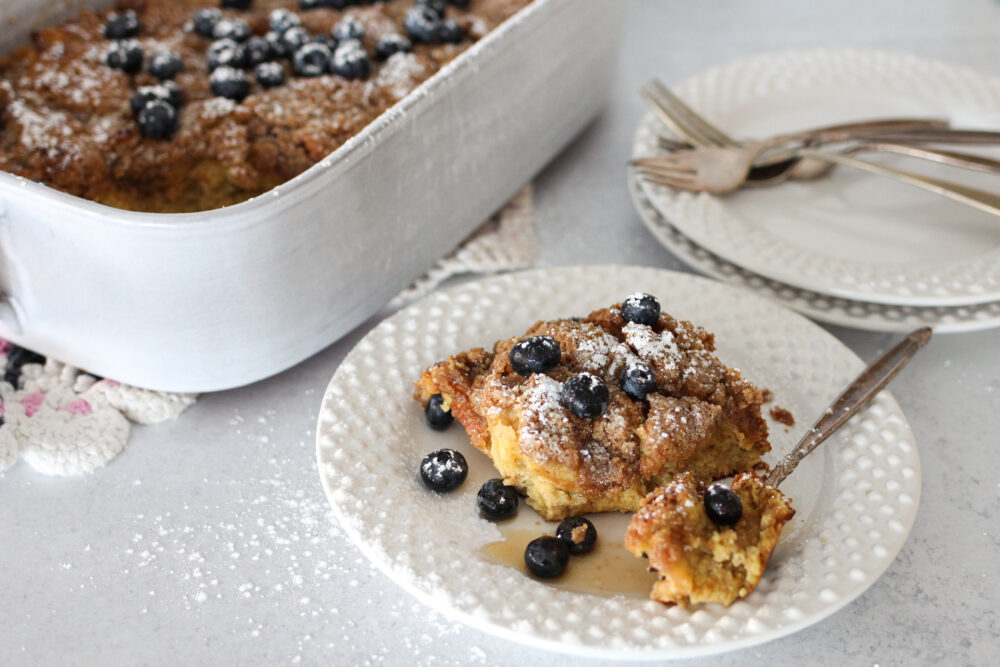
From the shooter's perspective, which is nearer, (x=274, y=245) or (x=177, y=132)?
(x=274, y=245)

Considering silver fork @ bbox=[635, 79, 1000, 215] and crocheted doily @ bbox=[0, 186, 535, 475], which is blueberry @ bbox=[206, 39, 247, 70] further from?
silver fork @ bbox=[635, 79, 1000, 215]

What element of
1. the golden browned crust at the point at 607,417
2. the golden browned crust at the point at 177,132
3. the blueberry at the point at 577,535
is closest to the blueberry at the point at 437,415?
the golden browned crust at the point at 607,417

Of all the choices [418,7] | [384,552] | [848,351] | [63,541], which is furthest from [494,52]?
[63,541]

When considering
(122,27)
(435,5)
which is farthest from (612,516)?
(122,27)

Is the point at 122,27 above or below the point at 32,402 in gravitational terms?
above

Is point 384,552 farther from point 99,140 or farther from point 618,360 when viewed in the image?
point 99,140

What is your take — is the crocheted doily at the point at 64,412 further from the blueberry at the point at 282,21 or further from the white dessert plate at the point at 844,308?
the white dessert plate at the point at 844,308

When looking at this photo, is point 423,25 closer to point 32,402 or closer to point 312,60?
point 312,60
